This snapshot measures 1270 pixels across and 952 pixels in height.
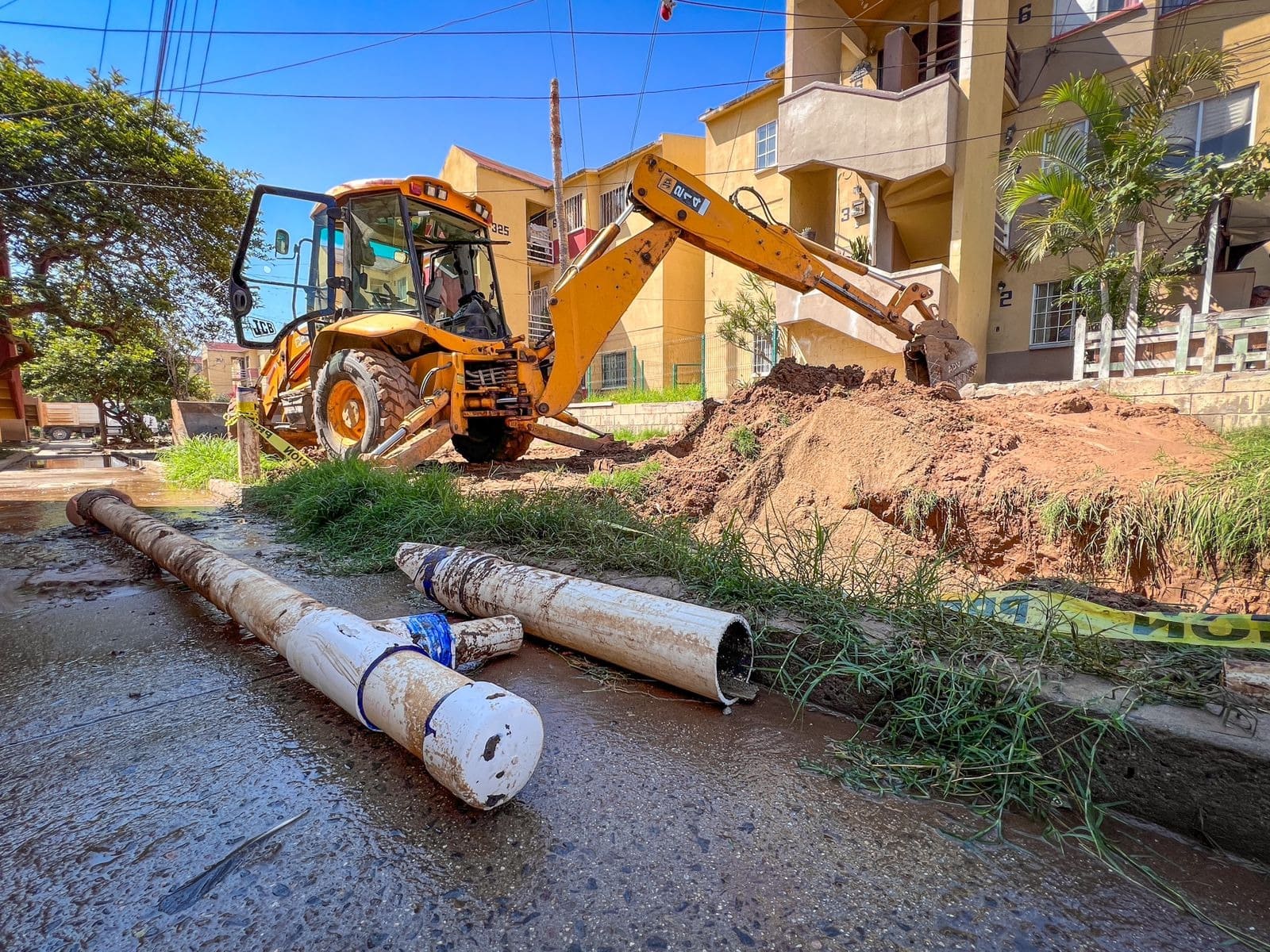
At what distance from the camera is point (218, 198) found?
12992 millimetres

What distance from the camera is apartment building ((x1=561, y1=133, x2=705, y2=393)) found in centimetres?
1722

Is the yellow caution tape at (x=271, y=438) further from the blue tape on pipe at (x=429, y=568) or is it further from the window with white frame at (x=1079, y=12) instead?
the window with white frame at (x=1079, y=12)

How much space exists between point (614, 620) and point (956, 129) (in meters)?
11.5

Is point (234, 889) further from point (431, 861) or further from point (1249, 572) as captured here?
point (1249, 572)

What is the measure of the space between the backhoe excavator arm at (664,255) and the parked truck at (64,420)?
113ft

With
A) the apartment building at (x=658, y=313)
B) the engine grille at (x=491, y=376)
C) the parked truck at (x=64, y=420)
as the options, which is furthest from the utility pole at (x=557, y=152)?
the parked truck at (x=64, y=420)

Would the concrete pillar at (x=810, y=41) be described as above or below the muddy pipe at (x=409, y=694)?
above

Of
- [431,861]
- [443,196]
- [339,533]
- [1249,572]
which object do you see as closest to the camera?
[431,861]

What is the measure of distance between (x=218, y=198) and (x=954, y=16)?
16.5 meters

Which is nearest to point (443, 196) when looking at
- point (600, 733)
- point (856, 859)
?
point (600, 733)

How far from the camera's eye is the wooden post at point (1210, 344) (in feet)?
21.1

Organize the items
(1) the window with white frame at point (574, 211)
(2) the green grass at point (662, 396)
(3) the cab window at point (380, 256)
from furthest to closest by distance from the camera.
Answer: (1) the window with white frame at point (574, 211) < (2) the green grass at point (662, 396) < (3) the cab window at point (380, 256)

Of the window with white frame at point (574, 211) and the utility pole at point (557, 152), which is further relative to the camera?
the window with white frame at point (574, 211)

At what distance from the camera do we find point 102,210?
36.9ft
